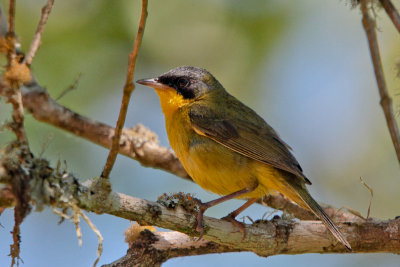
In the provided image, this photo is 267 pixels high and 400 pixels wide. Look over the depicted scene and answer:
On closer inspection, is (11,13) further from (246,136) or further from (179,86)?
(179,86)

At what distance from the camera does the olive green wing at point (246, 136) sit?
13.5 feet

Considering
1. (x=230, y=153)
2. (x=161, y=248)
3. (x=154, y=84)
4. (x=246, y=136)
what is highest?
(x=154, y=84)

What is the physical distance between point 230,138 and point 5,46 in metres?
2.41

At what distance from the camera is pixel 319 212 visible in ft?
12.2

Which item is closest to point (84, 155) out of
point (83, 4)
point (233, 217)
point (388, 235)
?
point (83, 4)

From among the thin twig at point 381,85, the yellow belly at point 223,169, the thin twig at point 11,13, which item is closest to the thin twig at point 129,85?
the thin twig at point 11,13

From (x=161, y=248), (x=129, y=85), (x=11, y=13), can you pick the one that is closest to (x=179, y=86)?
(x=161, y=248)

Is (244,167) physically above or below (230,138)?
below

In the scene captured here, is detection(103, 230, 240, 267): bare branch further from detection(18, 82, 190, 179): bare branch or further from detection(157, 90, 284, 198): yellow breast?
detection(18, 82, 190, 179): bare branch

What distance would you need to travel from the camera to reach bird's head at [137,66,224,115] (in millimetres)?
4766

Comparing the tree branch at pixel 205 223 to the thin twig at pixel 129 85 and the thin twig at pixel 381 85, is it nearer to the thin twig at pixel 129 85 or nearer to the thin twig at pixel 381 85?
the thin twig at pixel 129 85

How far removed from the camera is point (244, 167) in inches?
164

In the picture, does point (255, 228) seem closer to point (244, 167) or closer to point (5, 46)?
point (244, 167)

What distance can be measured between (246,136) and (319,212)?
3.52 ft
